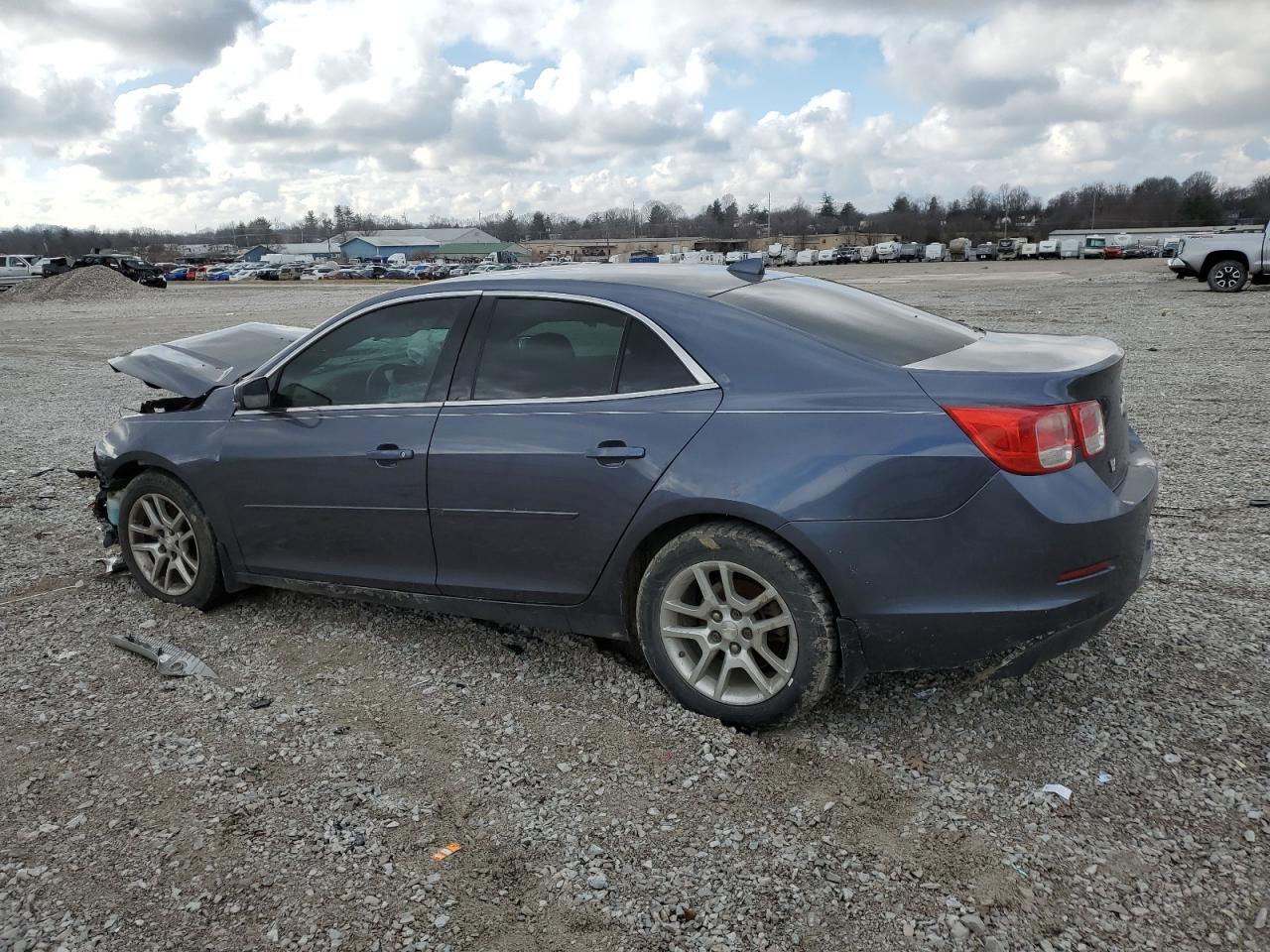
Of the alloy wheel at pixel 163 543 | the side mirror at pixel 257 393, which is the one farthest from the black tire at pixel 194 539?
the side mirror at pixel 257 393

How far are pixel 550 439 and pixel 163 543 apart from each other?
243 cm

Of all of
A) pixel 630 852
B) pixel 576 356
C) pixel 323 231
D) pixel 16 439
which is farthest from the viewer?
pixel 323 231

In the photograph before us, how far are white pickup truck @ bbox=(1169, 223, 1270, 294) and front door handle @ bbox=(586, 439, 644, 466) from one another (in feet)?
75.5

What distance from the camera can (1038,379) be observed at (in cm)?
315

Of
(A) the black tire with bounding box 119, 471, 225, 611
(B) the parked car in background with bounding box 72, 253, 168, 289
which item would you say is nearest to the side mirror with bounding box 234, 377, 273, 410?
(A) the black tire with bounding box 119, 471, 225, 611

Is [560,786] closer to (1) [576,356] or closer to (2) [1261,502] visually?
(1) [576,356]

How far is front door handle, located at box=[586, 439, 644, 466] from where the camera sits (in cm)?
346

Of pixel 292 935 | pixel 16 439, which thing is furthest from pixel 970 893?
pixel 16 439

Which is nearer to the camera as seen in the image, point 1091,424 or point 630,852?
point 630,852

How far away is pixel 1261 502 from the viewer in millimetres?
6094

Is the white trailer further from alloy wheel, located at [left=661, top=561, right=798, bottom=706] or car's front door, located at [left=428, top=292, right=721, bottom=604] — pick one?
alloy wheel, located at [left=661, top=561, right=798, bottom=706]

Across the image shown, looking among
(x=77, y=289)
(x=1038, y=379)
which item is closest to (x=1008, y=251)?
(x=77, y=289)

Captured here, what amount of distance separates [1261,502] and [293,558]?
18.7 feet

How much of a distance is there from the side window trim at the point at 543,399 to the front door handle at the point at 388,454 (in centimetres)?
27
